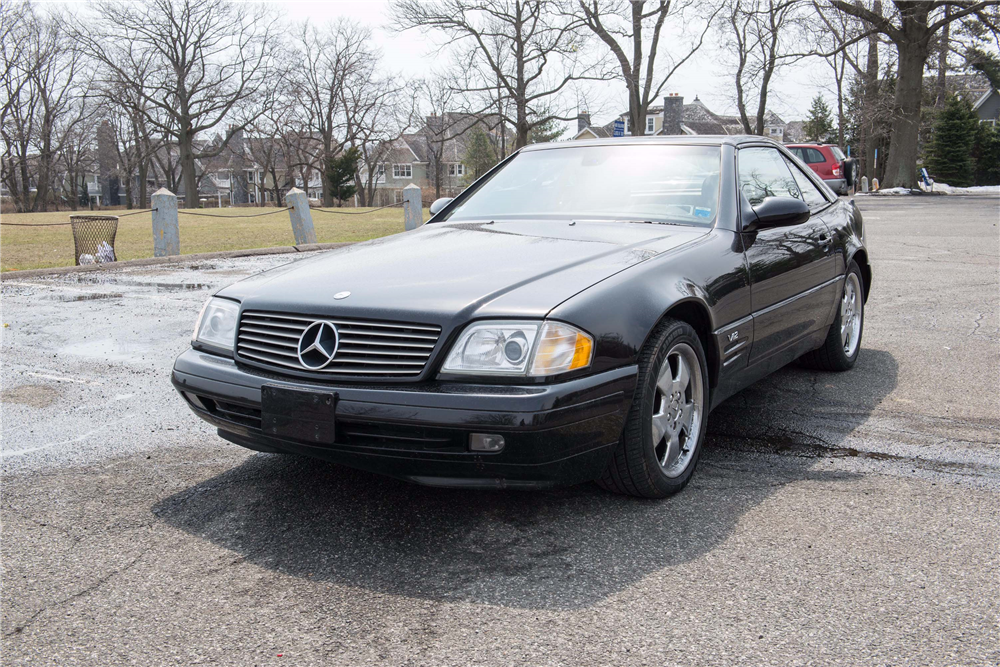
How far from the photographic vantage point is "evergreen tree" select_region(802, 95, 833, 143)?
63969 millimetres

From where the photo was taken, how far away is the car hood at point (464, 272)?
2898 millimetres

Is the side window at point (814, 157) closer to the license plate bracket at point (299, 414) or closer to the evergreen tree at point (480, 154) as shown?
the license plate bracket at point (299, 414)

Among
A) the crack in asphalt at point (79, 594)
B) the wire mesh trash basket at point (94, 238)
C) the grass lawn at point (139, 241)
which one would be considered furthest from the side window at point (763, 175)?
the grass lawn at point (139, 241)

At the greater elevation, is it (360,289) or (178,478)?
(360,289)

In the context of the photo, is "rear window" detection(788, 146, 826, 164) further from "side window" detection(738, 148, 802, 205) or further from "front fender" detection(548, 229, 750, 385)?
"front fender" detection(548, 229, 750, 385)

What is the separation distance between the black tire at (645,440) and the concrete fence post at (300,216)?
15.0m

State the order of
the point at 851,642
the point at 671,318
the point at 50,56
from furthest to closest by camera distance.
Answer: the point at 50,56 → the point at 671,318 → the point at 851,642

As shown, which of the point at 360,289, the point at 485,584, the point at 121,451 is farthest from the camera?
the point at 121,451

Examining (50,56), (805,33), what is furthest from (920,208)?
(50,56)

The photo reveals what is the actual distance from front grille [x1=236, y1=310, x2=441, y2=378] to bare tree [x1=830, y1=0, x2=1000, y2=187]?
106ft

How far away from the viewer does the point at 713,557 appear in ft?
9.17

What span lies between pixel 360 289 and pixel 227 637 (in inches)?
50.2

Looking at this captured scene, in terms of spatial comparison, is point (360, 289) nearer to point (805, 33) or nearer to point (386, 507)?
point (386, 507)

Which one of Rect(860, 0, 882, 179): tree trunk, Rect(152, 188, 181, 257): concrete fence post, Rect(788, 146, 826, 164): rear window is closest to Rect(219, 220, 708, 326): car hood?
Rect(152, 188, 181, 257): concrete fence post
